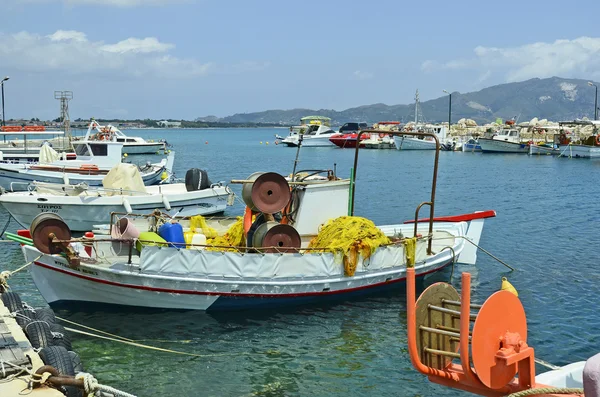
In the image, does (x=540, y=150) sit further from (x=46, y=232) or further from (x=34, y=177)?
(x=46, y=232)

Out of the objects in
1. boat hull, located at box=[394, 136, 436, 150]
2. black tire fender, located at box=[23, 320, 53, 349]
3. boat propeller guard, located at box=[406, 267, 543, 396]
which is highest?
boat hull, located at box=[394, 136, 436, 150]

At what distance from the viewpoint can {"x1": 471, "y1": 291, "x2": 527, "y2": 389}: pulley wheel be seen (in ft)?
21.2

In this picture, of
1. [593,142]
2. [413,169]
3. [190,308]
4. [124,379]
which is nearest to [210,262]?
[190,308]

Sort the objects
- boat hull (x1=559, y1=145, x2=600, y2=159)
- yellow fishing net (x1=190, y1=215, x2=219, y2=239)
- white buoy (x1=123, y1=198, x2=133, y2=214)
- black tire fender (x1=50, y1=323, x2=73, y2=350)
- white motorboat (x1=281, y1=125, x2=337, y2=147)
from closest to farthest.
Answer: black tire fender (x1=50, y1=323, x2=73, y2=350) < yellow fishing net (x1=190, y1=215, x2=219, y2=239) < white buoy (x1=123, y1=198, x2=133, y2=214) < boat hull (x1=559, y1=145, x2=600, y2=159) < white motorboat (x1=281, y1=125, x2=337, y2=147)

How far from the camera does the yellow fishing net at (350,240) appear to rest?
16.3m

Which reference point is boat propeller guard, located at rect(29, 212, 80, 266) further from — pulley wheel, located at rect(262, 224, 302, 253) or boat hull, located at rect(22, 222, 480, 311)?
pulley wheel, located at rect(262, 224, 302, 253)

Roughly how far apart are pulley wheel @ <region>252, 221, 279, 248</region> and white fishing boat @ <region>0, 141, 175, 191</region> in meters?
19.4

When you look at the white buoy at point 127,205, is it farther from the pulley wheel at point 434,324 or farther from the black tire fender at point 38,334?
the pulley wheel at point 434,324

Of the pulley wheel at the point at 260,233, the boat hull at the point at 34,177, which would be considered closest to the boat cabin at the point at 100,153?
the boat hull at the point at 34,177

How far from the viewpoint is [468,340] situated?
675 cm

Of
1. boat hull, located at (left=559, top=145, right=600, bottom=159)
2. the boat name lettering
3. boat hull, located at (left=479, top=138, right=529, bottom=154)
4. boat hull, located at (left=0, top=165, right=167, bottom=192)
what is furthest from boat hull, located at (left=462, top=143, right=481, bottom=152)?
the boat name lettering

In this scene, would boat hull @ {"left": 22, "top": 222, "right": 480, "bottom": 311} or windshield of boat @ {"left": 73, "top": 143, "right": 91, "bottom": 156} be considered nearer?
boat hull @ {"left": 22, "top": 222, "right": 480, "bottom": 311}

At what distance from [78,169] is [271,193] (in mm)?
22699

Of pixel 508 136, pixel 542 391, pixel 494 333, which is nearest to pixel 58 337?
pixel 494 333
